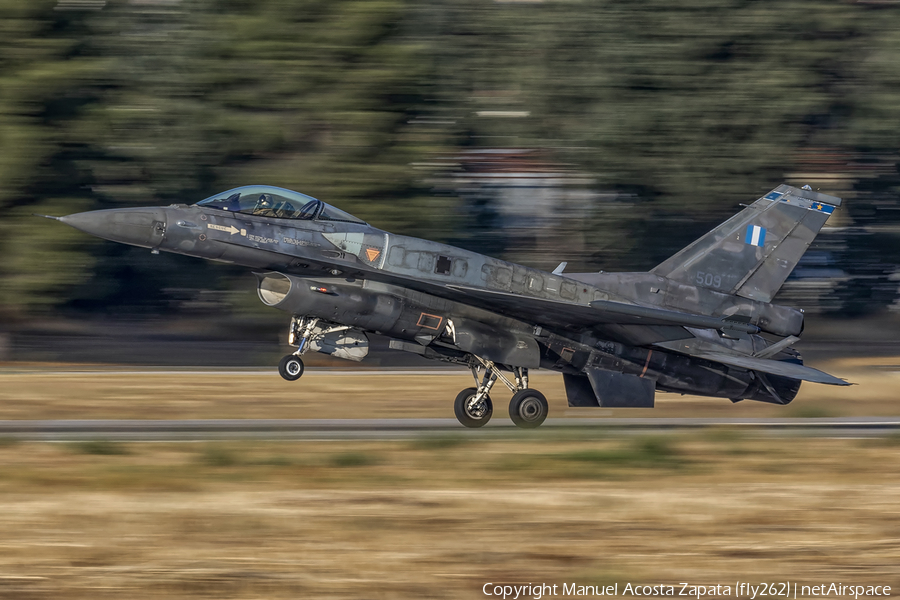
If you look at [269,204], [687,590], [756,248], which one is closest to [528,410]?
[756,248]

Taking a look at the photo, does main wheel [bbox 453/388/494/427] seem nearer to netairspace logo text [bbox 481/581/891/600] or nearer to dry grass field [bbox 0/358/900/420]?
dry grass field [bbox 0/358/900/420]

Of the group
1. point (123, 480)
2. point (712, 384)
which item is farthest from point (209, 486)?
point (712, 384)

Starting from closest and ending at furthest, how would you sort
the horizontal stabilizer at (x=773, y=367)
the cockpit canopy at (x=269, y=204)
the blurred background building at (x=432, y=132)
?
the cockpit canopy at (x=269, y=204)
the horizontal stabilizer at (x=773, y=367)
the blurred background building at (x=432, y=132)

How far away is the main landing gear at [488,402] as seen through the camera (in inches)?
715

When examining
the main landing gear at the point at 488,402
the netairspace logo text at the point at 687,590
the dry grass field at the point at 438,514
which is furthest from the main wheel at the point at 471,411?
the netairspace logo text at the point at 687,590

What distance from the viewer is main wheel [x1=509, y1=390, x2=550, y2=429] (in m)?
18.2

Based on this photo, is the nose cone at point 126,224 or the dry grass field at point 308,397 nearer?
the nose cone at point 126,224

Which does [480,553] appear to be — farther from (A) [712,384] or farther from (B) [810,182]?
(B) [810,182]

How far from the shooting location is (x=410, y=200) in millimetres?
31109

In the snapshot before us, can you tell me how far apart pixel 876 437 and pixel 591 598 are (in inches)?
401

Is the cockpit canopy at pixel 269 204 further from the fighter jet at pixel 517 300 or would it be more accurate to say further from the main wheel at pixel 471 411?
the main wheel at pixel 471 411

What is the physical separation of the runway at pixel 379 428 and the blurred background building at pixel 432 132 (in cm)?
1266

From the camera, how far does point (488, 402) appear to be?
1855cm

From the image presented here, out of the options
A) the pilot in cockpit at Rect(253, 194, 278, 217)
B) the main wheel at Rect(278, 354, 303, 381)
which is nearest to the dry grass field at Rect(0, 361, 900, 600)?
the main wheel at Rect(278, 354, 303, 381)
